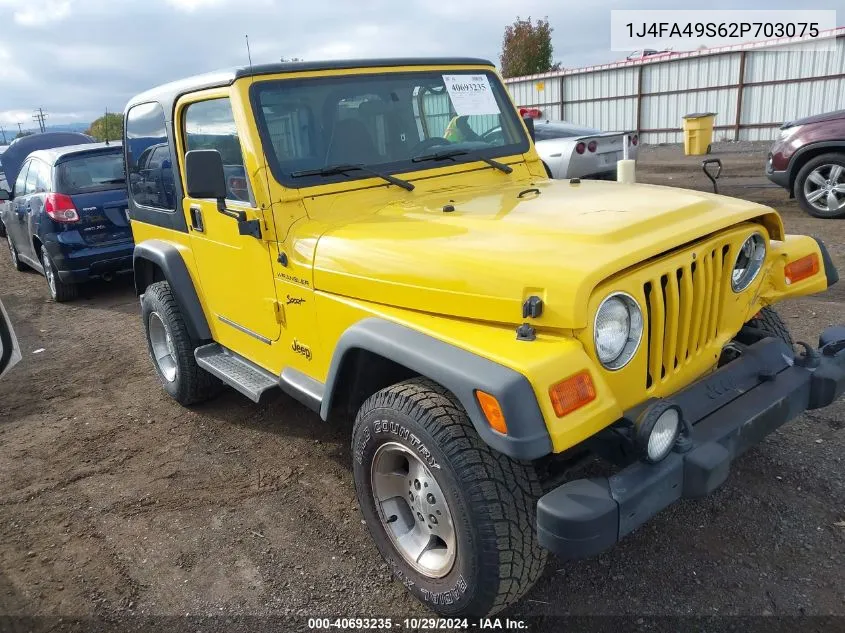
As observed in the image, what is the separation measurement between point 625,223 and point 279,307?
167cm

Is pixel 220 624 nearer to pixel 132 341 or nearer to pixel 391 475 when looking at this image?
pixel 391 475

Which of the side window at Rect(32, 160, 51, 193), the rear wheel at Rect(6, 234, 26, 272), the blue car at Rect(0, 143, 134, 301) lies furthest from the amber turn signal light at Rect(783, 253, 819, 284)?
the rear wheel at Rect(6, 234, 26, 272)

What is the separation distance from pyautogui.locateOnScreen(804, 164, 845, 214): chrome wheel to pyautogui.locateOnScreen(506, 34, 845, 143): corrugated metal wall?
11.1 metres

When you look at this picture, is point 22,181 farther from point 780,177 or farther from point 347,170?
point 780,177

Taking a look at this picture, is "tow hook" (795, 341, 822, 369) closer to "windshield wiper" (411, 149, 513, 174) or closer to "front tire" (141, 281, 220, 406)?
"windshield wiper" (411, 149, 513, 174)

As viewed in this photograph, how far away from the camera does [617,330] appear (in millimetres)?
2195

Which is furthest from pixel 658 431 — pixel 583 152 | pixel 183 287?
pixel 583 152

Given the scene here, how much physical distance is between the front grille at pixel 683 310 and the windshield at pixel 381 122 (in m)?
1.53

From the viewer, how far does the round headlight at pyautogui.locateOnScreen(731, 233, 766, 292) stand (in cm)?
271

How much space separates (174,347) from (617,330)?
305 centimetres

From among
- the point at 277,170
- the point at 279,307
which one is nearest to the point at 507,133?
the point at 277,170

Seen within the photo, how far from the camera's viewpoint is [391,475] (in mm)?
2631

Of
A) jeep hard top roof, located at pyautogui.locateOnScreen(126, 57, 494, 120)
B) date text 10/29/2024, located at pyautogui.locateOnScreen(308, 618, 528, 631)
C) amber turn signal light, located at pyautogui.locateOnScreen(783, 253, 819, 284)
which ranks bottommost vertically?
date text 10/29/2024, located at pyautogui.locateOnScreen(308, 618, 528, 631)

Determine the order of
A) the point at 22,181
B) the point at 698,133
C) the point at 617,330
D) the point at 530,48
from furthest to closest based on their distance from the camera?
the point at 530,48, the point at 698,133, the point at 22,181, the point at 617,330
